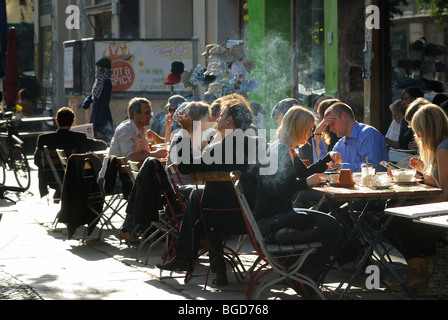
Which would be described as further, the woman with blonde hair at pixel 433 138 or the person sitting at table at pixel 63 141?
the person sitting at table at pixel 63 141

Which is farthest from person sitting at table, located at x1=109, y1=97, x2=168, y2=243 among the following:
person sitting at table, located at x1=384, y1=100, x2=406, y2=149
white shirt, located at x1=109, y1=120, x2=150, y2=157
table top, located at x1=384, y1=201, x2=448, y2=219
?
table top, located at x1=384, y1=201, x2=448, y2=219

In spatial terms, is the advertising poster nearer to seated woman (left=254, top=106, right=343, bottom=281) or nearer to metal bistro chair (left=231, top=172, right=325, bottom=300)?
seated woman (left=254, top=106, right=343, bottom=281)

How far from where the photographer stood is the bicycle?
49.2ft

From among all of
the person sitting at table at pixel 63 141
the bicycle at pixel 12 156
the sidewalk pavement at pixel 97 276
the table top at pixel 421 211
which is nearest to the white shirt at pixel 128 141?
the person sitting at table at pixel 63 141

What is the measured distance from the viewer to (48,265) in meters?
8.34

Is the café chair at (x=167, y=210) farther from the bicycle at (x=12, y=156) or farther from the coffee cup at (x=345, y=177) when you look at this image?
the bicycle at (x=12, y=156)

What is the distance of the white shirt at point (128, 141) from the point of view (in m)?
9.83

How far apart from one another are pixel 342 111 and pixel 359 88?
195 inches

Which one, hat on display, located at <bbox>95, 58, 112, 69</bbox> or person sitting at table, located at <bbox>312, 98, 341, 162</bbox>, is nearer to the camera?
person sitting at table, located at <bbox>312, 98, 341, 162</bbox>

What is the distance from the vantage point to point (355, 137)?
8273 millimetres

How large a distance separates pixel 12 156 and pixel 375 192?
33.4 feet

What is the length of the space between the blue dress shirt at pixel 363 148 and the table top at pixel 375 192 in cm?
135
